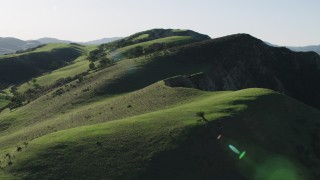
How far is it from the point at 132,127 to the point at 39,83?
116m

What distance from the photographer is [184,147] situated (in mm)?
53031

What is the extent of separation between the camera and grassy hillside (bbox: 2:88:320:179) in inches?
1944

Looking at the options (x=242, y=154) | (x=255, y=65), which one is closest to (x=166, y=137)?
(x=242, y=154)

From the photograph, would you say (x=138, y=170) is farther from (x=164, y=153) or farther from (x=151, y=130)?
(x=151, y=130)

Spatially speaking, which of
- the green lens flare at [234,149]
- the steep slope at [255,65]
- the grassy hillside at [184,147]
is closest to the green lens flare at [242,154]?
the green lens flare at [234,149]

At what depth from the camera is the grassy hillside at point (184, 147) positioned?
49375mm

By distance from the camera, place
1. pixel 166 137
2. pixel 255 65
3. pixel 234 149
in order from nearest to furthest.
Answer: pixel 234 149 → pixel 166 137 → pixel 255 65

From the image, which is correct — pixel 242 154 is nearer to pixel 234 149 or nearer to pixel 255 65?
pixel 234 149

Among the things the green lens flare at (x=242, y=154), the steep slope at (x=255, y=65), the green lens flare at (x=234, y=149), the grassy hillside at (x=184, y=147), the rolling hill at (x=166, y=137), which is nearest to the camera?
the grassy hillside at (x=184, y=147)

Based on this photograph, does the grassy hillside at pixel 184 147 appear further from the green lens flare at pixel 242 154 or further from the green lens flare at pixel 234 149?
the green lens flare at pixel 234 149

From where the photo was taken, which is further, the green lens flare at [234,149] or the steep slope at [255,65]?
the steep slope at [255,65]

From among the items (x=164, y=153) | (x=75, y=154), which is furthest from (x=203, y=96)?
(x=75, y=154)

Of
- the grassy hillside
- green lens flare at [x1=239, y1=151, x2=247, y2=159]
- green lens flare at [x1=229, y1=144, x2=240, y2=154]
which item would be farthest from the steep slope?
green lens flare at [x1=239, y1=151, x2=247, y2=159]

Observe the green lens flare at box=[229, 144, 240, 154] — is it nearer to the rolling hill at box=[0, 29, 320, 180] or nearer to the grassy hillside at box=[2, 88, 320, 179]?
the rolling hill at box=[0, 29, 320, 180]
